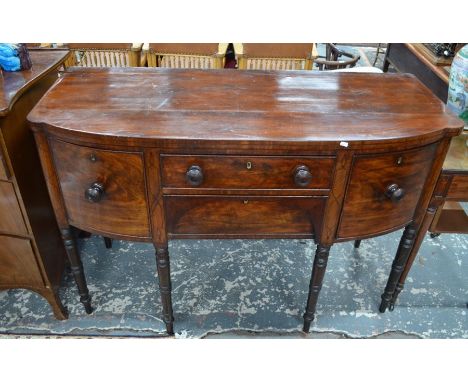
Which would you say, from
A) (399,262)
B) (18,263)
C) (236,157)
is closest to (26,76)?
(18,263)

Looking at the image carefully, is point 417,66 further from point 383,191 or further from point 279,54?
point 383,191

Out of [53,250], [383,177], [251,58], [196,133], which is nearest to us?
[196,133]

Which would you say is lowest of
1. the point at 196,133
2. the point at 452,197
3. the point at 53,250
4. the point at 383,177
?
the point at 53,250

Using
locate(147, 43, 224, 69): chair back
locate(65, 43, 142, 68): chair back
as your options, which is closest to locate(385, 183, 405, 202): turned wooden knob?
locate(147, 43, 224, 69): chair back

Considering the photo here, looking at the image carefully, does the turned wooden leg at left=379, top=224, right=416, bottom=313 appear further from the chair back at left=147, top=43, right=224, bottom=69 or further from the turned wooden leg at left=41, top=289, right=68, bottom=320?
the chair back at left=147, top=43, right=224, bottom=69

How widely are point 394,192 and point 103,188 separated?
2.86 ft

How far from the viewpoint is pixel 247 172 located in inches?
46.1

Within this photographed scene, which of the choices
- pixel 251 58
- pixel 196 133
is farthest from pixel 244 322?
pixel 251 58

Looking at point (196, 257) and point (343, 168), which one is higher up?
point (343, 168)

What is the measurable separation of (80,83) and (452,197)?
4.46 feet

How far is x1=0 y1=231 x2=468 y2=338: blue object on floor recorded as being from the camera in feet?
5.59

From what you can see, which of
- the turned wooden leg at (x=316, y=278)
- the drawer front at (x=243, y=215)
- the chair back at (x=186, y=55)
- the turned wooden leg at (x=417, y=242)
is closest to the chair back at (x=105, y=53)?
the chair back at (x=186, y=55)

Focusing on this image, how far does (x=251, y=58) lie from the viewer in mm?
2885

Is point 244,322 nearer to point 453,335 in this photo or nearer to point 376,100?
point 453,335
